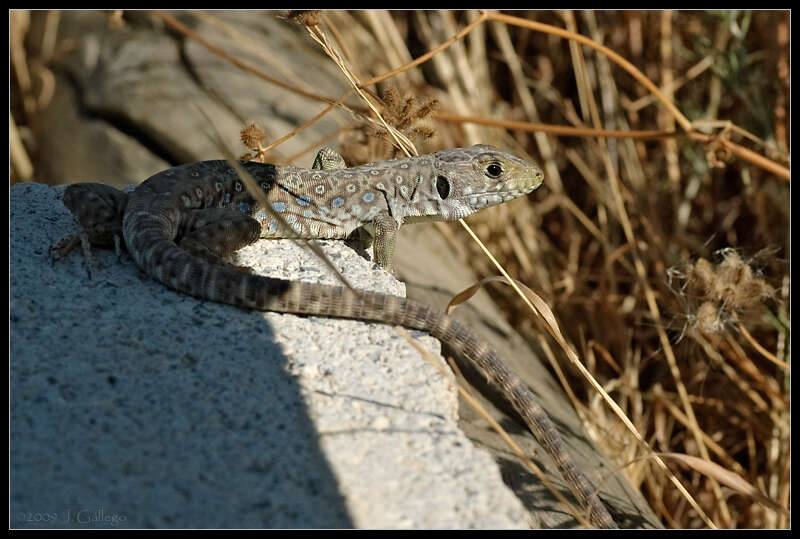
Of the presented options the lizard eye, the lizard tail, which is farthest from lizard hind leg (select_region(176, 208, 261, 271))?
the lizard eye

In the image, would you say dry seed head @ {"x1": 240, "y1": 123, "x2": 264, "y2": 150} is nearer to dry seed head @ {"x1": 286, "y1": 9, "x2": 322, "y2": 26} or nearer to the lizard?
the lizard

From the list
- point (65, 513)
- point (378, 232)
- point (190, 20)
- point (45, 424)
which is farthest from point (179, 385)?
point (190, 20)

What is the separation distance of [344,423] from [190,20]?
535 cm

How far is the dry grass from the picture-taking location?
16.2ft

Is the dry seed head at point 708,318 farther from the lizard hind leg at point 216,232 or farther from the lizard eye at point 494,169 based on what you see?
the lizard hind leg at point 216,232

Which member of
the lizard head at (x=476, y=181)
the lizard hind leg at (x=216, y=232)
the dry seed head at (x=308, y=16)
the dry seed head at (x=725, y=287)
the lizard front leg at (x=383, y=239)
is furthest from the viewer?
the lizard head at (x=476, y=181)

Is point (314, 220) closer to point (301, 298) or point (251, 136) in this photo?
point (251, 136)

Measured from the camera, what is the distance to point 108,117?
6.57m

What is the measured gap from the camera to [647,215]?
6199 mm

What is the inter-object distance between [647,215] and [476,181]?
253 centimetres

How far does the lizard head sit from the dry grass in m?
0.22

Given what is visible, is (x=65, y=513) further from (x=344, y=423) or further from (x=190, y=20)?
(x=190, y=20)

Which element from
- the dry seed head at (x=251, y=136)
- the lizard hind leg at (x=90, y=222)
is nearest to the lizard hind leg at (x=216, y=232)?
the lizard hind leg at (x=90, y=222)

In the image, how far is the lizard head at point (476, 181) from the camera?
13.7 ft
